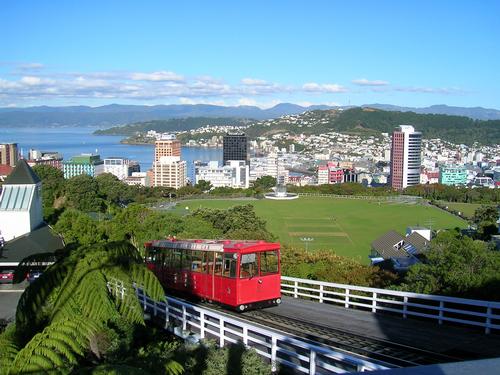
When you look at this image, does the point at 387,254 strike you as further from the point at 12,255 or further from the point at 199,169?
the point at 199,169

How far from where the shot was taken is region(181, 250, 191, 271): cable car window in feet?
40.4

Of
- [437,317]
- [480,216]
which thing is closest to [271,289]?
[437,317]

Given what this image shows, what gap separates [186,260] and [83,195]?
4021 cm

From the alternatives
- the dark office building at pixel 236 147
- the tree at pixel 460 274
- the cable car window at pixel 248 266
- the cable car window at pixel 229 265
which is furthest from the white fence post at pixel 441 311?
the dark office building at pixel 236 147

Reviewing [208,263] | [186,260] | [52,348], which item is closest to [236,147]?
[186,260]

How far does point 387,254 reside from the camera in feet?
124

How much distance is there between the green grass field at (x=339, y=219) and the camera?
50.3 m

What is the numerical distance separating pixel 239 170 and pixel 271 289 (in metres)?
128

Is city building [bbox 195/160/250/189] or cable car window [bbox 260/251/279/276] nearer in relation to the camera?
cable car window [bbox 260/251/279/276]

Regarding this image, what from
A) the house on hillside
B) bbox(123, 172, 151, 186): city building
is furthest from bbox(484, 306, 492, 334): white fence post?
bbox(123, 172, 151, 186): city building

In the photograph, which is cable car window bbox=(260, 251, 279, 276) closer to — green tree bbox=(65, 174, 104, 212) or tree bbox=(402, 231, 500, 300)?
tree bbox=(402, 231, 500, 300)

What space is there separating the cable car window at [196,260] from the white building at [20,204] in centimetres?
1523

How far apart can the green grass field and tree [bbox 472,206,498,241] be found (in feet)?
23.9

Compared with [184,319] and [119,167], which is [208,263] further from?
[119,167]
